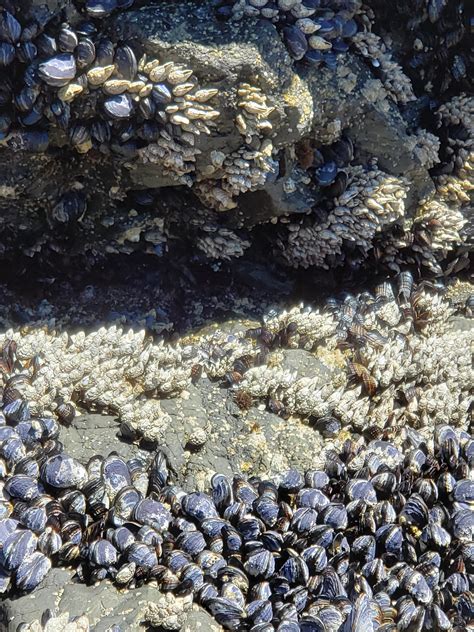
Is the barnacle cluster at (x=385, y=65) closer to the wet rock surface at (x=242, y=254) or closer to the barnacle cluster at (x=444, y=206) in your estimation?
the wet rock surface at (x=242, y=254)

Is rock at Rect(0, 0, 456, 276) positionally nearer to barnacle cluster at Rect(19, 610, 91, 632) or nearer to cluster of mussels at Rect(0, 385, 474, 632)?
cluster of mussels at Rect(0, 385, 474, 632)

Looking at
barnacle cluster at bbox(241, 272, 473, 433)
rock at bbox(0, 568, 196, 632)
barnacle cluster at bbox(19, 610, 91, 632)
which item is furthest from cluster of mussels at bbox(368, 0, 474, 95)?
barnacle cluster at bbox(19, 610, 91, 632)

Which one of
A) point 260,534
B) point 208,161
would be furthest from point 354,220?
point 260,534

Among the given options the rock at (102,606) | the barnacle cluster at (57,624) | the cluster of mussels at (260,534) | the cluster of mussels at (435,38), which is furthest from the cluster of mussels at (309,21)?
the barnacle cluster at (57,624)

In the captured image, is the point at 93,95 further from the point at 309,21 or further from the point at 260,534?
the point at 260,534

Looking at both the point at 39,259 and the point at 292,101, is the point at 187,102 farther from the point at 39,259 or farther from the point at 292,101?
the point at 39,259
